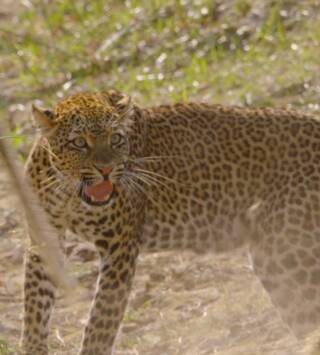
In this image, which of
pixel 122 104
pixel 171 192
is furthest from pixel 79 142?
pixel 171 192

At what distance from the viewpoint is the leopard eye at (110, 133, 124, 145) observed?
679cm

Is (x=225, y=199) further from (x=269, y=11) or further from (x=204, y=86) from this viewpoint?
(x=269, y=11)

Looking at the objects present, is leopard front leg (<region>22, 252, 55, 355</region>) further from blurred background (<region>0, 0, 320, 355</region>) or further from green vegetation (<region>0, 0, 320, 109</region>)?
green vegetation (<region>0, 0, 320, 109</region>)

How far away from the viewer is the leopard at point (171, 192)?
22.1ft

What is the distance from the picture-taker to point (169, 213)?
23.6 feet

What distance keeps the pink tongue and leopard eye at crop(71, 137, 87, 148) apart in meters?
0.23

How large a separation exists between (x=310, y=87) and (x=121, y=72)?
2.95 m

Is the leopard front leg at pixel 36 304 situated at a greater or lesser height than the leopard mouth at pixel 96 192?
lesser

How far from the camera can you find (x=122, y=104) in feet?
22.9

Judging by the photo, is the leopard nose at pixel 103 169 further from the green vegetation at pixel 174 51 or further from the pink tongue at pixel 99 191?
the green vegetation at pixel 174 51

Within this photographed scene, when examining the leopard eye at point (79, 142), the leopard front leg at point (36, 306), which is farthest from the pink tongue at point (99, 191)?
the leopard front leg at point (36, 306)

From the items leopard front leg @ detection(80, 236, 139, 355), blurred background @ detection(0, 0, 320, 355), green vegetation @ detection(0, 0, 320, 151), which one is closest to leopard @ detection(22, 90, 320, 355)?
leopard front leg @ detection(80, 236, 139, 355)

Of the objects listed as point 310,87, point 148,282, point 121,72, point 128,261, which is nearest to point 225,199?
point 128,261

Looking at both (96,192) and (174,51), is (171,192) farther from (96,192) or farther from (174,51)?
(174,51)
